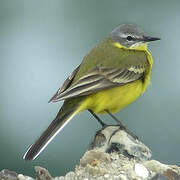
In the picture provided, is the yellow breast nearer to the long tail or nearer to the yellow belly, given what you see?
the yellow belly

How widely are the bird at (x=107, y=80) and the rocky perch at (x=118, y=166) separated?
90cm

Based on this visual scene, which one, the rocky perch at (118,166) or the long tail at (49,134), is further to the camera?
the long tail at (49,134)

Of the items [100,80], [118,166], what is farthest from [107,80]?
[118,166]

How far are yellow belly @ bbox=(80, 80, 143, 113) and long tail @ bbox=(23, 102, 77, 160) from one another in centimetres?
20

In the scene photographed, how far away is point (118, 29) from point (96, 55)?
827mm

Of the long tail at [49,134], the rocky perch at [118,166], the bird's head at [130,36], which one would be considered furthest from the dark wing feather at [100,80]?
the rocky perch at [118,166]

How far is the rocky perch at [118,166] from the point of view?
609 cm

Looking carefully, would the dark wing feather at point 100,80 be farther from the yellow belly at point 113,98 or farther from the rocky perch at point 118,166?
the rocky perch at point 118,166

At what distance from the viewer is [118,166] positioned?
247 inches

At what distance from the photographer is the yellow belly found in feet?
26.0

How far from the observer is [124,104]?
27.1 feet

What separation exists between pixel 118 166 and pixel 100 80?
1867 mm

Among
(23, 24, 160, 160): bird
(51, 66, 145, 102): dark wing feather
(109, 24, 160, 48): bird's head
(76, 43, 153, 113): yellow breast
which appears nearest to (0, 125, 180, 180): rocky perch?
(23, 24, 160, 160): bird

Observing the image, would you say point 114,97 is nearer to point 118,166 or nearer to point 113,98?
point 113,98
